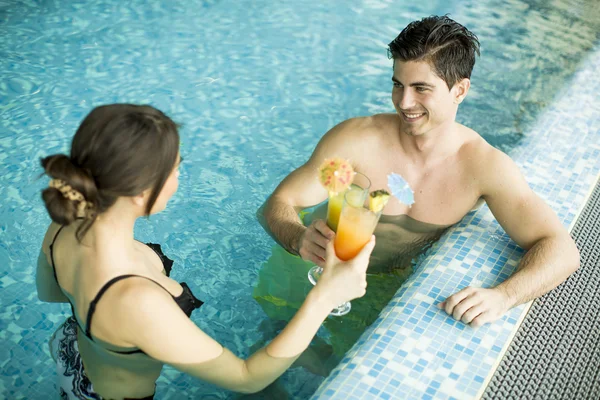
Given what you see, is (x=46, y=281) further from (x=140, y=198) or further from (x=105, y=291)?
(x=140, y=198)

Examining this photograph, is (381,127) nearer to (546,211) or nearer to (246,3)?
(546,211)

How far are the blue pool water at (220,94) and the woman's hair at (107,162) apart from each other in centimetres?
151

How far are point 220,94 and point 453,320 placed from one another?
3.25 m

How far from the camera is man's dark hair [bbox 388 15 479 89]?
2.94 meters

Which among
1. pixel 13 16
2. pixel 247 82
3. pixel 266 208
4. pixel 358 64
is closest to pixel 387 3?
pixel 358 64

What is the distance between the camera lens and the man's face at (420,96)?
2.98 meters

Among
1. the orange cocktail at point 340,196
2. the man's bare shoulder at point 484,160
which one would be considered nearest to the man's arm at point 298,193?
the orange cocktail at point 340,196

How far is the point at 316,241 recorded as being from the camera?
8.41ft

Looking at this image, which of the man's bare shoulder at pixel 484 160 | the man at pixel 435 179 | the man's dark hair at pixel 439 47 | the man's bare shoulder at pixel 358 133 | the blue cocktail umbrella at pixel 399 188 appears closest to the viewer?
the blue cocktail umbrella at pixel 399 188

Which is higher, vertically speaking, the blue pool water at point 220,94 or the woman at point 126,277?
the woman at point 126,277

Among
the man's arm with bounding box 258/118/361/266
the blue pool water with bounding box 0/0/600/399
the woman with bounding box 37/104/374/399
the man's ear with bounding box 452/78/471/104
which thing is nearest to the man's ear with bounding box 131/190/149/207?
the woman with bounding box 37/104/374/399

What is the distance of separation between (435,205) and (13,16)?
14.9 ft

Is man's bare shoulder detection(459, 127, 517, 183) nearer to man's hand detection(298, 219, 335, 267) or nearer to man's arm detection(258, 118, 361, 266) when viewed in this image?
man's arm detection(258, 118, 361, 266)

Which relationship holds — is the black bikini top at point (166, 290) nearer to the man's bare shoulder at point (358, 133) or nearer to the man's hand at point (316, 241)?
the man's hand at point (316, 241)
